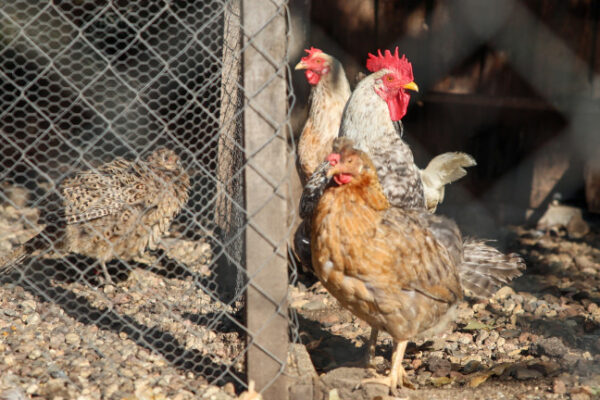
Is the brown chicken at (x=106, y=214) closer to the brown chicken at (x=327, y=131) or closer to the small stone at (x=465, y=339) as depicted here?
the brown chicken at (x=327, y=131)

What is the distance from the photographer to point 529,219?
Answer: 5.55 meters

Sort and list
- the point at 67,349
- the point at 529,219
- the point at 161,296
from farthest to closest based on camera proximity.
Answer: the point at 529,219, the point at 161,296, the point at 67,349

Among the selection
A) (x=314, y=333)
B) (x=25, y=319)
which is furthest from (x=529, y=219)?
→ (x=25, y=319)

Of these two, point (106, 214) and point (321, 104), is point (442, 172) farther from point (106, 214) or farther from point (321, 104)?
point (106, 214)

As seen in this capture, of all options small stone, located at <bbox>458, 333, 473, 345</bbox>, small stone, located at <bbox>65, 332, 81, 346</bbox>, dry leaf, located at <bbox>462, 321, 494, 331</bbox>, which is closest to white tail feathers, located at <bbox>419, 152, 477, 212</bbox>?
dry leaf, located at <bbox>462, 321, 494, 331</bbox>

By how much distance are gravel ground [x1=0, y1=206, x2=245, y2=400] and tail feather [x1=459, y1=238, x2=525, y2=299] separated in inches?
50.7

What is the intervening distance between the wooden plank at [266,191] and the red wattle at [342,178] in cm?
38

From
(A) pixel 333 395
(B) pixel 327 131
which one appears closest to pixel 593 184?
(B) pixel 327 131

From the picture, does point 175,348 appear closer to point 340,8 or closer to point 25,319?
point 25,319

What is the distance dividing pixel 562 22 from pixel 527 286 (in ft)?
7.36

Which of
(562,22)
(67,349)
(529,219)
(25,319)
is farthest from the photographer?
(529,219)

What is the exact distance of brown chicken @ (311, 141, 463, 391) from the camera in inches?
105

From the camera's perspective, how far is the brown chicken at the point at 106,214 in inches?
151

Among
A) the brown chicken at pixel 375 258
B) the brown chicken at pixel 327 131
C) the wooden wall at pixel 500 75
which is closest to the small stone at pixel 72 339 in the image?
the brown chicken at pixel 375 258
